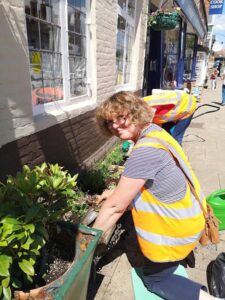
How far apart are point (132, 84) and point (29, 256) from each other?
225 inches

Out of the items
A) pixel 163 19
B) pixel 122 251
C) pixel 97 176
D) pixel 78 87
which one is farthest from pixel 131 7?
pixel 122 251

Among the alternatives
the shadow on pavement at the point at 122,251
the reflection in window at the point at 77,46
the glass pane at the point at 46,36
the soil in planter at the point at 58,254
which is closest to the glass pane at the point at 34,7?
the glass pane at the point at 46,36

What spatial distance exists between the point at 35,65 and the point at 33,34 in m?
0.31

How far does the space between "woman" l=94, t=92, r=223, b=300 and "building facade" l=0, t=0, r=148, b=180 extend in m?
0.96

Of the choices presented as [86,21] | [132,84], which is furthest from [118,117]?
[132,84]

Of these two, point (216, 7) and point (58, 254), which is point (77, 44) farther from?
point (216, 7)

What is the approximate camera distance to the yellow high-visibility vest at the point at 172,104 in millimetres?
3268

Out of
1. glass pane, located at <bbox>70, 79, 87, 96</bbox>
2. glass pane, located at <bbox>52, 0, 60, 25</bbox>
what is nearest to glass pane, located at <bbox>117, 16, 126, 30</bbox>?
glass pane, located at <bbox>70, 79, 87, 96</bbox>

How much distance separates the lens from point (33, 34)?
2.76 metres

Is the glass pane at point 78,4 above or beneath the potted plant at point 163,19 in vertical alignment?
beneath

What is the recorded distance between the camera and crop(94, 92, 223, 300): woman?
165 cm

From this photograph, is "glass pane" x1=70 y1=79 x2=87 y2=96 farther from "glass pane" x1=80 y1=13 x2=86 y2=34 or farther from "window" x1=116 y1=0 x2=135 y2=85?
"window" x1=116 y1=0 x2=135 y2=85

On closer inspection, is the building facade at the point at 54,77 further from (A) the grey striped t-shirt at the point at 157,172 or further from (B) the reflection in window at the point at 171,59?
(B) the reflection in window at the point at 171,59

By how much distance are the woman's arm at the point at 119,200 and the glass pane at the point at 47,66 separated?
6.35 ft
